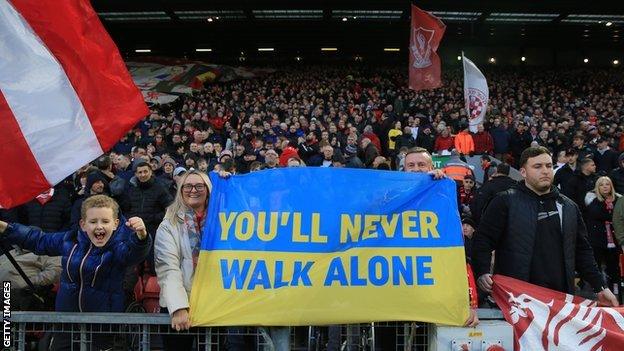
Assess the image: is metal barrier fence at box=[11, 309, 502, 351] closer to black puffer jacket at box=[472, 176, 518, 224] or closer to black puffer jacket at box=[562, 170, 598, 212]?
black puffer jacket at box=[472, 176, 518, 224]

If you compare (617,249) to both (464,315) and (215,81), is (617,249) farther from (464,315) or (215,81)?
(215,81)

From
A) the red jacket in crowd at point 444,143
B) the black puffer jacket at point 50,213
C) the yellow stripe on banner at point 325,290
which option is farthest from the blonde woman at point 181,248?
the red jacket in crowd at point 444,143

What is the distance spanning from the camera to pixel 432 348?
374 cm

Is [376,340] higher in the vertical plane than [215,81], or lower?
lower

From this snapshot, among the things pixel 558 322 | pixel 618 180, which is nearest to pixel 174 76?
pixel 618 180

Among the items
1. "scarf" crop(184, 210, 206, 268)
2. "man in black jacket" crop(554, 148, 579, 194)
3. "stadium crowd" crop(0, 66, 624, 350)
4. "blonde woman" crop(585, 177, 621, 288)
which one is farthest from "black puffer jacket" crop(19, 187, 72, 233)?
"man in black jacket" crop(554, 148, 579, 194)

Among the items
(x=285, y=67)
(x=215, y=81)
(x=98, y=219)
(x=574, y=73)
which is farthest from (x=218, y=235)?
(x=574, y=73)

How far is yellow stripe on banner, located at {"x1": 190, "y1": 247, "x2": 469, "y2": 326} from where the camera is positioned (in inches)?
145

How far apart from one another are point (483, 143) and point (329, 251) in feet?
39.5

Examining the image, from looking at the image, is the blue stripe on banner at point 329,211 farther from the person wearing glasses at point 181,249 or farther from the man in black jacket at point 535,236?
the man in black jacket at point 535,236

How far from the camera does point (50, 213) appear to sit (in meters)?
7.92

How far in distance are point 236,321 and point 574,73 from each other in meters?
36.4

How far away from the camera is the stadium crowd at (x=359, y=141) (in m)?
7.78

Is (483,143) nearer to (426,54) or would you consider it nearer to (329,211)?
(426,54)
